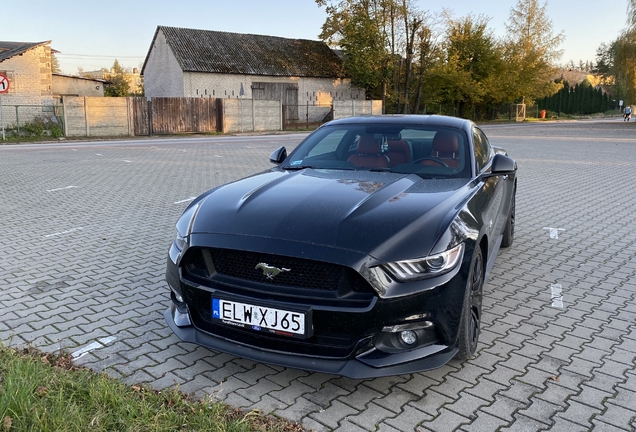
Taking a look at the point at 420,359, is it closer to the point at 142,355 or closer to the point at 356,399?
the point at 356,399

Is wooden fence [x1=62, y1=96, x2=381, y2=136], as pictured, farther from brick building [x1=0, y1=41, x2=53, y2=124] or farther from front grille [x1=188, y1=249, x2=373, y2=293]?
front grille [x1=188, y1=249, x2=373, y2=293]

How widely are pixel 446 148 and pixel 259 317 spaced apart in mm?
2372

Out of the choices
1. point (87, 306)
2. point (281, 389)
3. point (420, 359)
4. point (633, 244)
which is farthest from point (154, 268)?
point (633, 244)

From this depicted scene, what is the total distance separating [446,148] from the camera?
4.63 metres

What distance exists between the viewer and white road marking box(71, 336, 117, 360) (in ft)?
12.0

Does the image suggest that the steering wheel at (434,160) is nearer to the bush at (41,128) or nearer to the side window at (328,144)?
the side window at (328,144)

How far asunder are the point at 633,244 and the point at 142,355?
5.78m

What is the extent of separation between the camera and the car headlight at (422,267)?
116 inches

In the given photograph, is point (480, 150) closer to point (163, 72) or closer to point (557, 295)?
point (557, 295)

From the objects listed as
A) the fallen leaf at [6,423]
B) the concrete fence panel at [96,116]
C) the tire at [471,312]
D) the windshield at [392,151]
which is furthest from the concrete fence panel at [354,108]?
the fallen leaf at [6,423]

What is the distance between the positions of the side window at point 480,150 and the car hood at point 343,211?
55cm

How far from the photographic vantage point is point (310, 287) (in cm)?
301

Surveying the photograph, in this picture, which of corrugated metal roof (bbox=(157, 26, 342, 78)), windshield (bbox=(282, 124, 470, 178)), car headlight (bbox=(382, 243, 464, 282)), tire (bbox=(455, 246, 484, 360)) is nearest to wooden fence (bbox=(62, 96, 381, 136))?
corrugated metal roof (bbox=(157, 26, 342, 78))

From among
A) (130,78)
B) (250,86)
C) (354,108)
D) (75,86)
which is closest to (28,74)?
(75,86)
